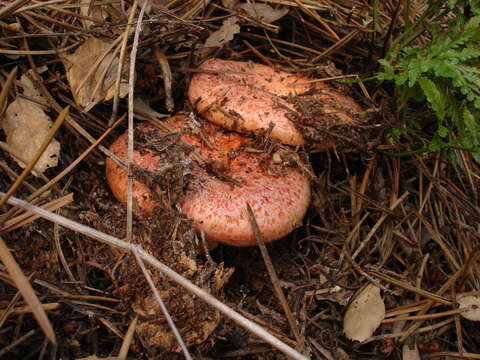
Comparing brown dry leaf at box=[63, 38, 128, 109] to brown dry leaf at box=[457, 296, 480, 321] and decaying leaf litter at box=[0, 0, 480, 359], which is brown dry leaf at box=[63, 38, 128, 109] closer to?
decaying leaf litter at box=[0, 0, 480, 359]

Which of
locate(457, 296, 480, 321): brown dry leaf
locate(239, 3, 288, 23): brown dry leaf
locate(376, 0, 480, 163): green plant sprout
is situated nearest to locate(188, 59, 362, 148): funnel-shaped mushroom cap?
locate(376, 0, 480, 163): green plant sprout

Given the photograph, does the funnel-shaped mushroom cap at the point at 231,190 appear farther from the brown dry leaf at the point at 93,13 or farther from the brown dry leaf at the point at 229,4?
the brown dry leaf at the point at 229,4

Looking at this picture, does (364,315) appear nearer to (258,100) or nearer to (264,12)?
(258,100)

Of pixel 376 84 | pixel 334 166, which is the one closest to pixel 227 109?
pixel 334 166

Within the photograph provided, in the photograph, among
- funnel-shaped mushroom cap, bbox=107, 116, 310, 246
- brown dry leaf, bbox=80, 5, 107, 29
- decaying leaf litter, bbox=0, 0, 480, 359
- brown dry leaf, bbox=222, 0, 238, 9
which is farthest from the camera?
brown dry leaf, bbox=222, 0, 238, 9

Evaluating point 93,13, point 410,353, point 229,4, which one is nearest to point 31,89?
point 93,13

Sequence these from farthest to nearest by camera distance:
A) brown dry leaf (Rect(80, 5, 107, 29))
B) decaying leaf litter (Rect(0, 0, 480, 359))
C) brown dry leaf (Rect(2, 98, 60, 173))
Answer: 1. brown dry leaf (Rect(80, 5, 107, 29))
2. brown dry leaf (Rect(2, 98, 60, 173))
3. decaying leaf litter (Rect(0, 0, 480, 359))

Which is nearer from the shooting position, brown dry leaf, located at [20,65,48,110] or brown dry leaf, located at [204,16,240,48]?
brown dry leaf, located at [20,65,48,110]

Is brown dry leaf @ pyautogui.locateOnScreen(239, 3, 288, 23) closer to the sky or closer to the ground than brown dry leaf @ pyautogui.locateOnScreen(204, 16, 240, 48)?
closer to the sky

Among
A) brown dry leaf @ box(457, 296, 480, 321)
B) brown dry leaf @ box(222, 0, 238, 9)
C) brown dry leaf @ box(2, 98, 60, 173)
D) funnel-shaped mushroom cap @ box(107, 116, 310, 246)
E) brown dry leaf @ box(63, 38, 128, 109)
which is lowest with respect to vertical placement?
brown dry leaf @ box(457, 296, 480, 321)
